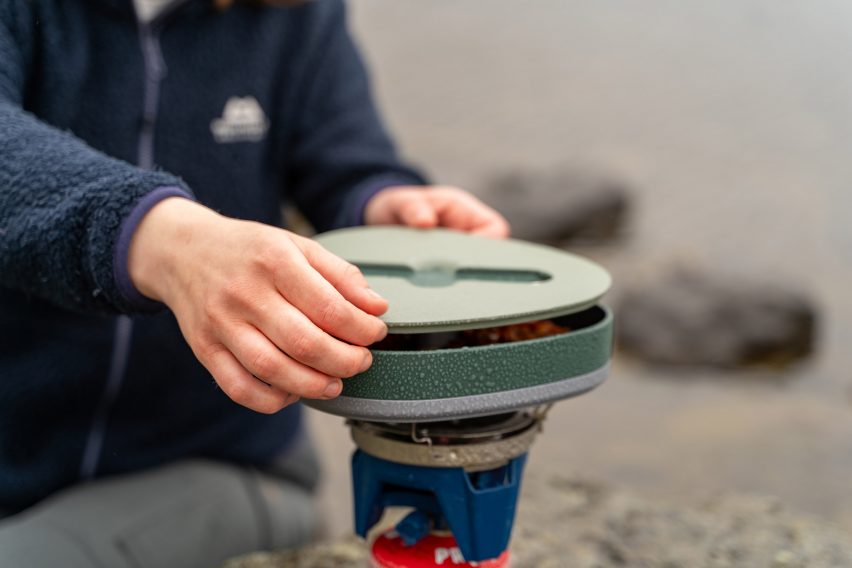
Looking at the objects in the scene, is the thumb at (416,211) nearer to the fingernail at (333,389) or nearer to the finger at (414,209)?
the finger at (414,209)

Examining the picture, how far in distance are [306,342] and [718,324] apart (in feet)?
9.14

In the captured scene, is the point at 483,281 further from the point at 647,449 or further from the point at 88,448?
the point at 647,449

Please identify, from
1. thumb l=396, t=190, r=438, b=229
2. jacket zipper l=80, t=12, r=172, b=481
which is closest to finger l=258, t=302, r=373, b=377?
thumb l=396, t=190, r=438, b=229

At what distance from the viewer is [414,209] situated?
99cm

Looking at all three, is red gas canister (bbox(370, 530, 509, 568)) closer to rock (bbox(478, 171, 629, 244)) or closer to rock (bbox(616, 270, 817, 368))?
rock (bbox(616, 270, 817, 368))

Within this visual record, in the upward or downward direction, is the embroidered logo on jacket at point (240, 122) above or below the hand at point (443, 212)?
above

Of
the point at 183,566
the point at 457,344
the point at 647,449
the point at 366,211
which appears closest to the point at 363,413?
the point at 457,344

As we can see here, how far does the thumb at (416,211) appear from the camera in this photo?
971mm

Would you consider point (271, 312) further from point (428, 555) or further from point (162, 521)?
point (162, 521)

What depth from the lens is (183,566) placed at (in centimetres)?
112

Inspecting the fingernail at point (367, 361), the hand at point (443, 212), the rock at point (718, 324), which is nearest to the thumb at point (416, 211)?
the hand at point (443, 212)

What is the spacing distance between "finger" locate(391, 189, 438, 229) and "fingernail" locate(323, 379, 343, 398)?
0.37 m

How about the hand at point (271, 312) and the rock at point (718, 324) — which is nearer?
the hand at point (271, 312)

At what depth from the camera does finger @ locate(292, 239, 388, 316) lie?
61 cm
